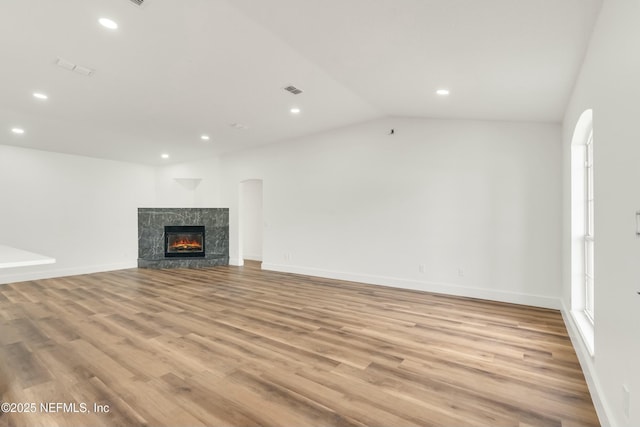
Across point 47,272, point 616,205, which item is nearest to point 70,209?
point 47,272

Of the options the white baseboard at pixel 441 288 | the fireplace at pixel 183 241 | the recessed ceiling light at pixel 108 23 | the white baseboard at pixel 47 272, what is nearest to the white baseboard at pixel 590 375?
the white baseboard at pixel 441 288

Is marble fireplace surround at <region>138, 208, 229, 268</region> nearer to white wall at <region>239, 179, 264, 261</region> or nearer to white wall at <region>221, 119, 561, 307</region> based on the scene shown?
white wall at <region>239, 179, 264, 261</region>

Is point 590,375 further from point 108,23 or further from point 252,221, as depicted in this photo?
point 252,221

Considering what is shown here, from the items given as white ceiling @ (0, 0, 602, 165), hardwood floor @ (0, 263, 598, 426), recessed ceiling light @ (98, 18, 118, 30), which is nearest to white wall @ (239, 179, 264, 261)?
white ceiling @ (0, 0, 602, 165)

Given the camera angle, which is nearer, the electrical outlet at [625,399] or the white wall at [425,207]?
the electrical outlet at [625,399]

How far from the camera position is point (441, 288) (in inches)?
198

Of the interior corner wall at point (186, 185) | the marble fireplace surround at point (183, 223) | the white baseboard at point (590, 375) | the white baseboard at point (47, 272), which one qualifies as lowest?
the white baseboard at point (47, 272)

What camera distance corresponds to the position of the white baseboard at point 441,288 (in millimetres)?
4305

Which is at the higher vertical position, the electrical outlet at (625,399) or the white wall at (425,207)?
the white wall at (425,207)

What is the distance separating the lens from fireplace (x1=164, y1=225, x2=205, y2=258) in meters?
8.12

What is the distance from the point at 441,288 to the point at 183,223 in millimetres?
6604

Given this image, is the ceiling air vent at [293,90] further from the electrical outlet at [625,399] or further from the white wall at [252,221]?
the white wall at [252,221]

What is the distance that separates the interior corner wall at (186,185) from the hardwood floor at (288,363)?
4251 millimetres

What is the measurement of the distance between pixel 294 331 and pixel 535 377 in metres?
2.21
